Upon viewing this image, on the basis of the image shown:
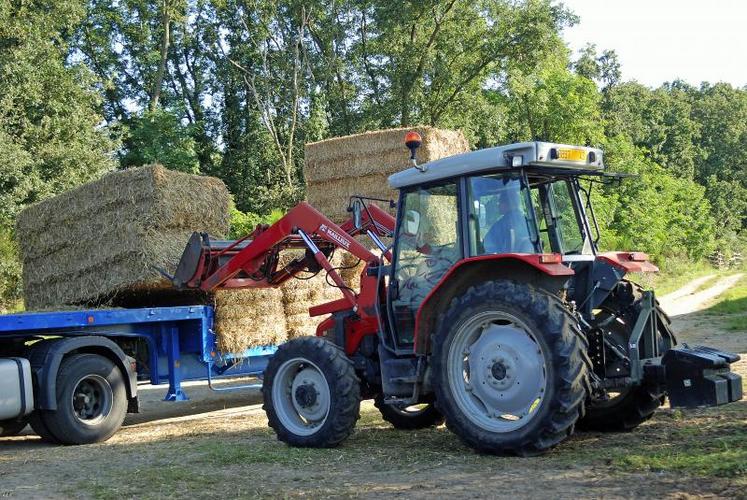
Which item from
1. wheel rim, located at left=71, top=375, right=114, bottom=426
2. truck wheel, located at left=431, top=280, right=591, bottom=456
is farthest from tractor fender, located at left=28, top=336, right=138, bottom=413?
truck wheel, located at left=431, top=280, right=591, bottom=456

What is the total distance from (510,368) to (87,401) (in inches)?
196

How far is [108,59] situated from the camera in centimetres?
3431

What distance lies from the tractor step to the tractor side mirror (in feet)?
7.50

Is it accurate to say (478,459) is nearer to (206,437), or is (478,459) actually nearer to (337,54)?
(206,437)

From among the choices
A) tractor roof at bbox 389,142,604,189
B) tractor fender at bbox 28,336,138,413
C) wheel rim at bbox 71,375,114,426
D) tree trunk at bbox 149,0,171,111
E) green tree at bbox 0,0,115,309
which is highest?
tree trunk at bbox 149,0,171,111

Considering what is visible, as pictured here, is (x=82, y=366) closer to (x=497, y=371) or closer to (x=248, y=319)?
(x=248, y=319)

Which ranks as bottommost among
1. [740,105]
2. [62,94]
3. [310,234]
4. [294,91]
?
[310,234]

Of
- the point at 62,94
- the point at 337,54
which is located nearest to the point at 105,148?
the point at 62,94

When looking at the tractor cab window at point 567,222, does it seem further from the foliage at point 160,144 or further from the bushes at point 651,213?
the foliage at point 160,144

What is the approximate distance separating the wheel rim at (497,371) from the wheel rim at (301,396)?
4.77 feet

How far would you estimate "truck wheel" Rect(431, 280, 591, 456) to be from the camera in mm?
6414

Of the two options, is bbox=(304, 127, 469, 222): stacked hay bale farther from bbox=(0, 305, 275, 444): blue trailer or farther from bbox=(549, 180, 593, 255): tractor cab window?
bbox=(549, 180, 593, 255): tractor cab window

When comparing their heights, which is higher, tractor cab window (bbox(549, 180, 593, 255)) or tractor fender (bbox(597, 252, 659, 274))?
tractor cab window (bbox(549, 180, 593, 255))

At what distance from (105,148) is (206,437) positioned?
60.5 ft
